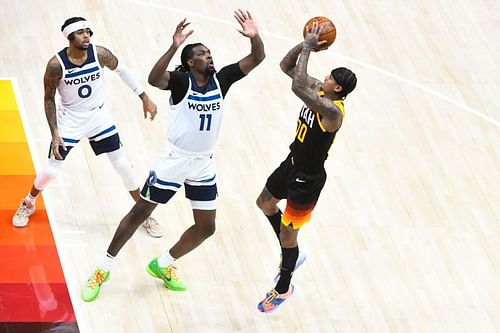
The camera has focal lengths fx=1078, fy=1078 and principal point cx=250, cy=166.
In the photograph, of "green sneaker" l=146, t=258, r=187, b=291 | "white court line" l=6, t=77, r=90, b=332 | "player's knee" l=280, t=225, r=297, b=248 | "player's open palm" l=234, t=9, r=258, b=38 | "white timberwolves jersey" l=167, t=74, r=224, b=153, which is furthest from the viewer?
"green sneaker" l=146, t=258, r=187, b=291

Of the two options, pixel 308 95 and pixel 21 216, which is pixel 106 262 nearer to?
pixel 21 216

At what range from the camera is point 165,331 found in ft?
28.3

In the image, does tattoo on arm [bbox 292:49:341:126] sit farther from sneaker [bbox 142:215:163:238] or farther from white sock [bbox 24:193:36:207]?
white sock [bbox 24:193:36:207]

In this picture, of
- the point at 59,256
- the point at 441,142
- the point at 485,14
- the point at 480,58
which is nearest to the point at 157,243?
the point at 59,256

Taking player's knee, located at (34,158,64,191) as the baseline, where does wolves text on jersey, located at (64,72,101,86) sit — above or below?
above

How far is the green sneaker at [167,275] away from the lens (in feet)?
29.2

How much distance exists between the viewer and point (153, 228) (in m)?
9.59

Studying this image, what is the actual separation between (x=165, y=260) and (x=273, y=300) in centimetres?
94

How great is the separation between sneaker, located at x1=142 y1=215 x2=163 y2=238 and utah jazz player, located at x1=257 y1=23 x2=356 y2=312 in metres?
1.16

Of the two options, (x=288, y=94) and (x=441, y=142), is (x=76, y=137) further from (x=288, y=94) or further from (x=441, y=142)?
(x=441, y=142)

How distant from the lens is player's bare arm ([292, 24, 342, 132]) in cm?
761

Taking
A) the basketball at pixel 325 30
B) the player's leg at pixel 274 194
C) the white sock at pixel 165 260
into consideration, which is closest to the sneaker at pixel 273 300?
the player's leg at pixel 274 194

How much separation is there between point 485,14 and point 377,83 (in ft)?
7.90

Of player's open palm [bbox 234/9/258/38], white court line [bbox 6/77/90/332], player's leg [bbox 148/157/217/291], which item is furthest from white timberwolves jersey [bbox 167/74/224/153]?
white court line [bbox 6/77/90/332]
